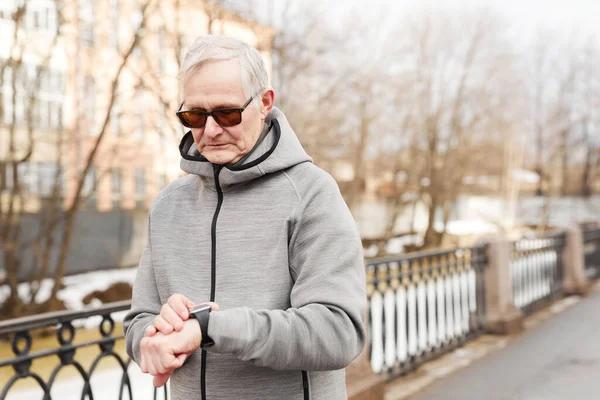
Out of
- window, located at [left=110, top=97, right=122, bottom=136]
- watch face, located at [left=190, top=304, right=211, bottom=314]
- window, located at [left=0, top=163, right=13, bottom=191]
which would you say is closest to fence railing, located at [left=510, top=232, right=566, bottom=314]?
watch face, located at [left=190, top=304, right=211, bottom=314]

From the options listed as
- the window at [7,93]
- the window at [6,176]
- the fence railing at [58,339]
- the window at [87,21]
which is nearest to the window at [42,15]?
the window at [87,21]

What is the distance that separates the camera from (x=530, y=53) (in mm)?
38125

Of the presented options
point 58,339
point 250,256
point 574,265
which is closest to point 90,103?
point 574,265

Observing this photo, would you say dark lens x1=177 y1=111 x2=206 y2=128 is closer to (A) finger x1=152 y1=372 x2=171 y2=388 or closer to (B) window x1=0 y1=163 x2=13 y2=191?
(A) finger x1=152 y1=372 x2=171 y2=388

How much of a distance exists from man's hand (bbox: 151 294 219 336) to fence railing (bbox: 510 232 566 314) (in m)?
8.59

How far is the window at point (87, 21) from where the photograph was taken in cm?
1363

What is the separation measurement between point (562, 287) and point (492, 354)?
5.35 metres

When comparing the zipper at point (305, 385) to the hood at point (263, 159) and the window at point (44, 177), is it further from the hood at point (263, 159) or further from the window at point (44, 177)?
the window at point (44, 177)

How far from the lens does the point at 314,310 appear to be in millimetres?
1358

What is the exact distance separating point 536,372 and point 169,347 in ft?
19.6

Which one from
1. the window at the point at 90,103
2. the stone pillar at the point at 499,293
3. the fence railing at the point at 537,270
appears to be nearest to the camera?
the stone pillar at the point at 499,293

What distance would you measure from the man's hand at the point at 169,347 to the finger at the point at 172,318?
0.01 meters

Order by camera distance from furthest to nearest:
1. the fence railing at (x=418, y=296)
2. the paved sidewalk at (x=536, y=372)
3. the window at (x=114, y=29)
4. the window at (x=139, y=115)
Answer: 1. the window at (x=139, y=115)
2. the window at (x=114, y=29)
3. the fence railing at (x=418, y=296)
4. the paved sidewalk at (x=536, y=372)

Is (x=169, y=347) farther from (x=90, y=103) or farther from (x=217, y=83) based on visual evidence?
(x=90, y=103)
